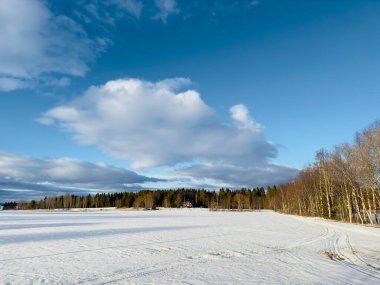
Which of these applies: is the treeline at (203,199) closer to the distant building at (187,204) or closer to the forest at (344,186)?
the distant building at (187,204)

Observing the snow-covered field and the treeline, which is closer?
the snow-covered field

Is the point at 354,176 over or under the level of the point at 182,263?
over

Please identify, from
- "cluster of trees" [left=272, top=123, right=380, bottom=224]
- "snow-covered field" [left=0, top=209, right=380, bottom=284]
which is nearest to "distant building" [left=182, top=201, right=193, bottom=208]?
"cluster of trees" [left=272, top=123, right=380, bottom=224]

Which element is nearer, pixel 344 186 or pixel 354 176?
pixel 354 176

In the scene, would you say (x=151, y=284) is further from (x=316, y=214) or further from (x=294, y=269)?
(x=316, y=214)

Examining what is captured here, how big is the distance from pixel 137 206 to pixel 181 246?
150980 mm

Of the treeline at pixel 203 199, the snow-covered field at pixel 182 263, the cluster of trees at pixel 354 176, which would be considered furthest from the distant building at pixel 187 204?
the snow-covered field at pixel 182 263

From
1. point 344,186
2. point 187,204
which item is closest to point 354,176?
point 344,186

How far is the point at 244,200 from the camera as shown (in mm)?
165375

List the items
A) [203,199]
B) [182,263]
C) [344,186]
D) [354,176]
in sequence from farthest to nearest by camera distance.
→ 1. [203,199]
2. [344,186]
3. [354,176]
4. [182,263]

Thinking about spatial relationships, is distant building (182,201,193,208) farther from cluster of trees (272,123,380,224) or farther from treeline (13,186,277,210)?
cluster of trees (272,123,380,224)

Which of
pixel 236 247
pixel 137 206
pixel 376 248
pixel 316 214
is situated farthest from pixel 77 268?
pixel 137 206

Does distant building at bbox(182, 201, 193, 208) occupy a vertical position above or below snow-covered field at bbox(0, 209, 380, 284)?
above

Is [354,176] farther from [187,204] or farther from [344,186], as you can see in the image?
[187,204]
